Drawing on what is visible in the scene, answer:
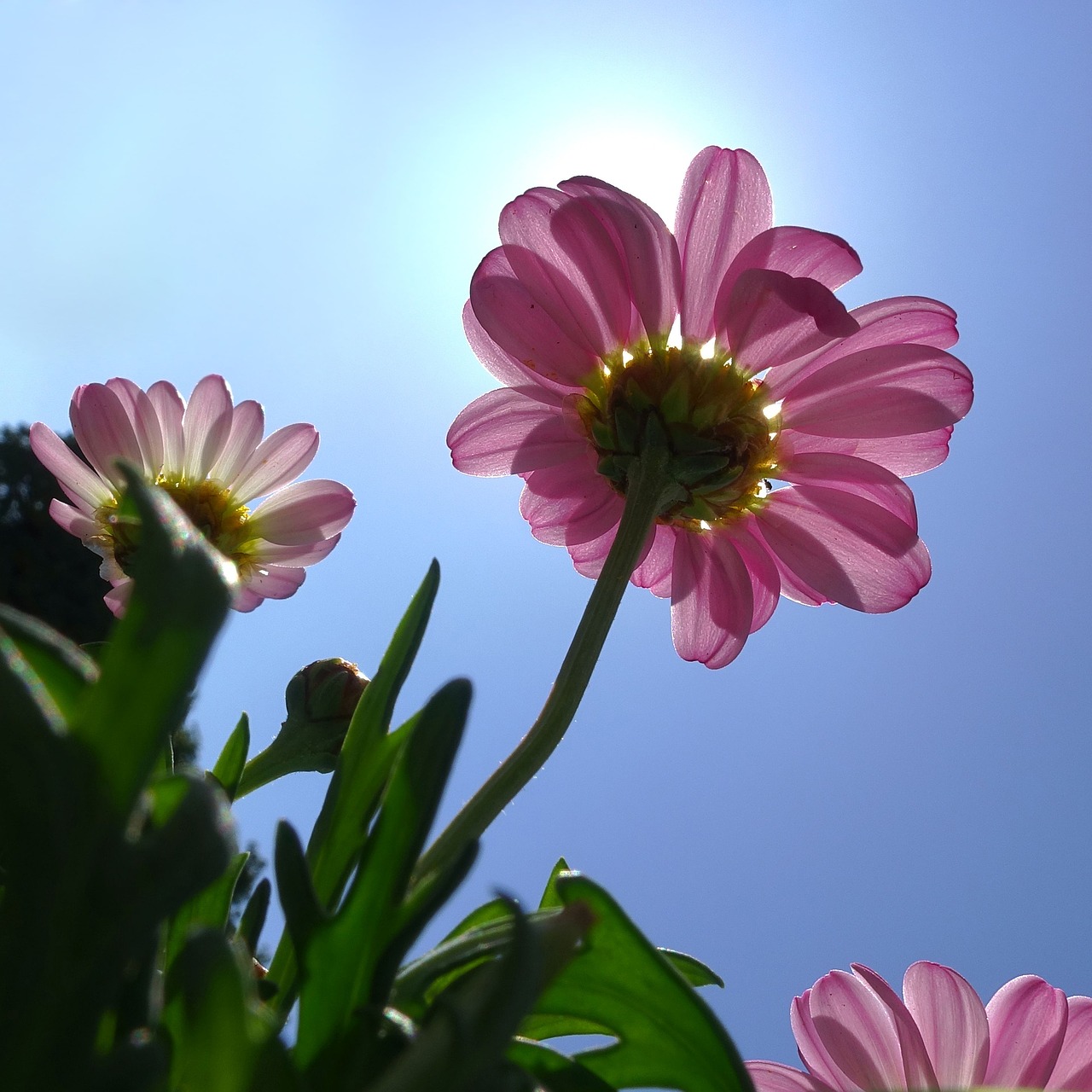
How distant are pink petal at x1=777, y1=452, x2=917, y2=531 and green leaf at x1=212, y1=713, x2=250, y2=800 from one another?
46 cm

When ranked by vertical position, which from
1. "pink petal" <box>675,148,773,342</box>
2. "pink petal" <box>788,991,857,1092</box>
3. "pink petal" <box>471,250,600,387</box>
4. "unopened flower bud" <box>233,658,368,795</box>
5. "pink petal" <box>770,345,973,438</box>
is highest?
"pink petal" <box>675,148,773,342</box>

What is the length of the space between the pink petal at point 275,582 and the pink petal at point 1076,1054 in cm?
82

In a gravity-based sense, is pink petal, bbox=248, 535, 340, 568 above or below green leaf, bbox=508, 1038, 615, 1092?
above

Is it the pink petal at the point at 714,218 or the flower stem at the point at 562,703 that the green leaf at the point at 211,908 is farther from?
the pink petal at the point at 714,218

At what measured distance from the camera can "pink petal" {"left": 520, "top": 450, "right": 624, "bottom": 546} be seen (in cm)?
80

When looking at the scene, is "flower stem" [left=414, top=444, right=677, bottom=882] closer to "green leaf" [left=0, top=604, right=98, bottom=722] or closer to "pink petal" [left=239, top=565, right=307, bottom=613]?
"green leaf" [left=0, top=604, right=98, bottom=722]

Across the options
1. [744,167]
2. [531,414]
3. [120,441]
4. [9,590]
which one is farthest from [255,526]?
[9,590]

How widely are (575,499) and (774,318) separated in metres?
0.24

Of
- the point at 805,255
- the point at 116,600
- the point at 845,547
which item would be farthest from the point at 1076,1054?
the point at 116,600

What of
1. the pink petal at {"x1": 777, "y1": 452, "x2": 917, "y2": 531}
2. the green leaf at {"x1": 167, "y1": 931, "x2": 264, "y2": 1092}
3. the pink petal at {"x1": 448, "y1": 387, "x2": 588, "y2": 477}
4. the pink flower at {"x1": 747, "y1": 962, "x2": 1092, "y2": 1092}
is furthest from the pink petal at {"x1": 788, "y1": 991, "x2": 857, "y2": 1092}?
the green leaf at {"x1": 167, "y1": 931, "x2": 264, "y2": 1092}

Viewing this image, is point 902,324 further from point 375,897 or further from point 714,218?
point 375,897

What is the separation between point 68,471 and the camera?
1082 mm

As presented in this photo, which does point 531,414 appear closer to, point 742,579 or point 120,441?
point 742,579

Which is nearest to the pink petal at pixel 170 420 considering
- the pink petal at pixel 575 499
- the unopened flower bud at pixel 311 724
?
the unopened flower bud at pixel 311 724
